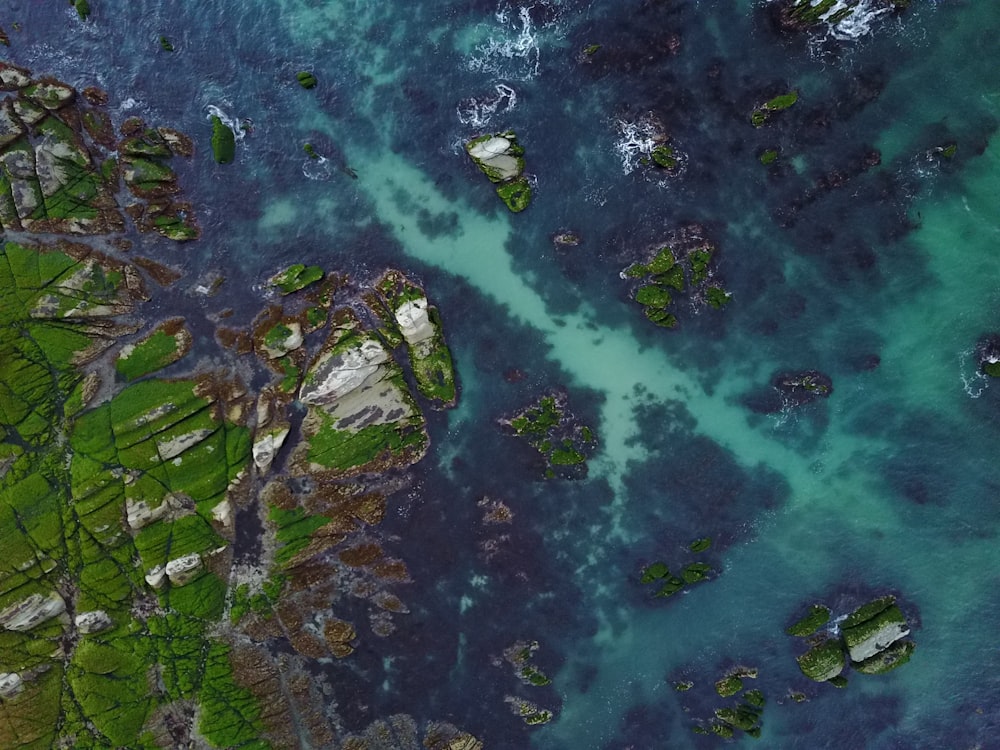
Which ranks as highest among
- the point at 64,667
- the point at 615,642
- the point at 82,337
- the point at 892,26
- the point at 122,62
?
the point at 892,26

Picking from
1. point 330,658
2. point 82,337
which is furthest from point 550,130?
point 330,658

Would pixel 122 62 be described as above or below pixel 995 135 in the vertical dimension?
below

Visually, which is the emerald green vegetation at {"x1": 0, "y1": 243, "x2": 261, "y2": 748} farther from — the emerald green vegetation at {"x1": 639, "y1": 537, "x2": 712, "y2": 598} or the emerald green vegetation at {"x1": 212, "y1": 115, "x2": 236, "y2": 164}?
the emerald green vegetation at {"x1": 639, "y1": 537, "x2": 712, "y2": 598}

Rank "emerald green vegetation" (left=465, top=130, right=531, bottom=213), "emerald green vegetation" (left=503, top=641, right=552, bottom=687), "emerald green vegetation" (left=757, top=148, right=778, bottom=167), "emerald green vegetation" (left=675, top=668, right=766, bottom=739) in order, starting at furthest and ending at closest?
"emerald green vegetation" (left=503, top=641, right=552, bottom=687)
"emerald green vegetation" (left=675, top=668, right=766, bottom=739)
"emerald green vegetation" (left=465, top=130, right=531, bottom=213)
"emerald green vegetation" (left=757, top=148, right=778, bottom=167)

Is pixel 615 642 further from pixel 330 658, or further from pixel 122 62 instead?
pixel 122 62

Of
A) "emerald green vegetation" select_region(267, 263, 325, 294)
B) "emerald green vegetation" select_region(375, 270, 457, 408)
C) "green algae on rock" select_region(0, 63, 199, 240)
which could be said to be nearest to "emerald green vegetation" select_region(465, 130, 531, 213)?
"emerald green vegetation" select_region(375, 270, 457, 408)

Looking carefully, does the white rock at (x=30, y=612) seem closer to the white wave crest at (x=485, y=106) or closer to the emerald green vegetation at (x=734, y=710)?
the white wave crest at (x=485, y=106)

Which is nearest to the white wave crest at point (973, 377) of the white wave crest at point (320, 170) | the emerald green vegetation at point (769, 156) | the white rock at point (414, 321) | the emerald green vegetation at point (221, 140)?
the emerald green vegetation at point (769, 156)
